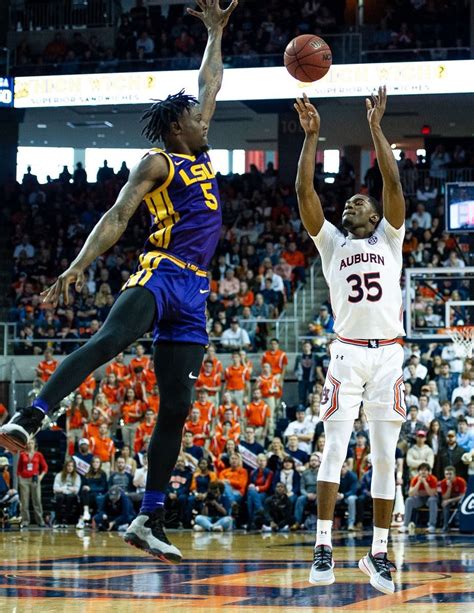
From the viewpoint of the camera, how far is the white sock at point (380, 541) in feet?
25.1

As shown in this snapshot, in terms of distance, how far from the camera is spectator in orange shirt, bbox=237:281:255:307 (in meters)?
23.7

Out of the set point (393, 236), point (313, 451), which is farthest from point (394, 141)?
point (393, 236)

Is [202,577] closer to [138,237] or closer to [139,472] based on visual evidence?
[139,472]

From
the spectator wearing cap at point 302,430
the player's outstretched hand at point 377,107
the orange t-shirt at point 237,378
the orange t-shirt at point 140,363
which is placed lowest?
the spectator wearing cap at point 302,430

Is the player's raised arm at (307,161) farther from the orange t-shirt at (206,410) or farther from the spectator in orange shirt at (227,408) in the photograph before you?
the orange t-shirt at (206,410)

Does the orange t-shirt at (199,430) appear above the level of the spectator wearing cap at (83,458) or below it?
above

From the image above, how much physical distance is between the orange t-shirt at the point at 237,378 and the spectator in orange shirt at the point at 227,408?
54 cm

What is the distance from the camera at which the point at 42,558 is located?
12875mm

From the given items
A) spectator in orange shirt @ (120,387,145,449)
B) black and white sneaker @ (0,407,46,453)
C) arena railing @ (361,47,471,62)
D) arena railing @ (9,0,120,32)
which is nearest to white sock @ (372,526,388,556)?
black and white sneaker @ (0,407,46,453)

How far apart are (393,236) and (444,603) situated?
2589 millimetres

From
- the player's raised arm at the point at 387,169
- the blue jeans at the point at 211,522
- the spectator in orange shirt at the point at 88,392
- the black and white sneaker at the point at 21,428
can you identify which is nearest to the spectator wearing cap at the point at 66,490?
the spectator in orange shirt at the point at 88,392

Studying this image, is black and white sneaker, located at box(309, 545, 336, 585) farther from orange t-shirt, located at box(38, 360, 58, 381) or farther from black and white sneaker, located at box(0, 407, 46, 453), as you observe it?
orange t-shirt, located at box(38, 360, 58, 381)

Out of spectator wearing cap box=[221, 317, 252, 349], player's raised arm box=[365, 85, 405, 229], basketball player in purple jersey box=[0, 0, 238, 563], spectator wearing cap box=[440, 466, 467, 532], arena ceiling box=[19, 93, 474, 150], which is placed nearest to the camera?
basketball player in purple jersey box=[0, 0, 238, 563]

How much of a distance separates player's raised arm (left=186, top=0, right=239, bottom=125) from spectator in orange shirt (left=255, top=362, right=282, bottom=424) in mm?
13453
